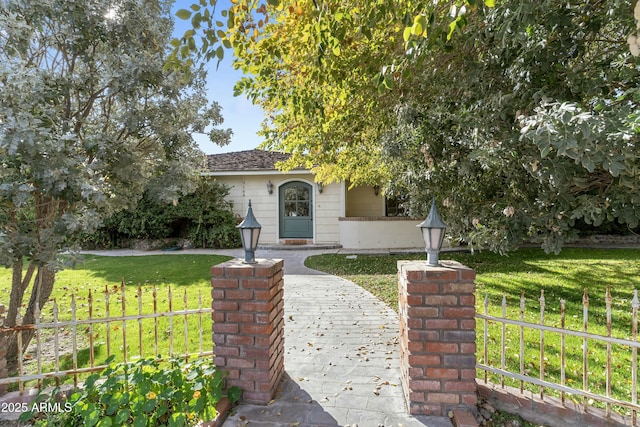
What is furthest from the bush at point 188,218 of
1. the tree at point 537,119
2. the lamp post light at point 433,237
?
the lamp post light at point 433,237

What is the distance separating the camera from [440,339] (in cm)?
238

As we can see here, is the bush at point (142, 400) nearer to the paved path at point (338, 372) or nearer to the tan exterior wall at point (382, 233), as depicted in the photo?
the paved path at point (338, 372)

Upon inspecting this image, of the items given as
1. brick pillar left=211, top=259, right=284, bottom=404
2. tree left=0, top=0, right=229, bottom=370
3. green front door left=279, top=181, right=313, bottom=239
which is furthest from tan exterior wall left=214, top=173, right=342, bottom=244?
brick pillar left=211, top=259, right=284, bottom=404

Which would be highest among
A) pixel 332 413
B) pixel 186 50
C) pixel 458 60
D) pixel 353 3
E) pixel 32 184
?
pixel 353 3

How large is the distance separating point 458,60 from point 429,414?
12.3 ft

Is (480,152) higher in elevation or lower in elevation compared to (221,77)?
lower

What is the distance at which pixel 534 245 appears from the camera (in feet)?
40.0

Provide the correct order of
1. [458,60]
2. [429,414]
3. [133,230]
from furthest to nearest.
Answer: [133,230] → [458,60] → [429,414]

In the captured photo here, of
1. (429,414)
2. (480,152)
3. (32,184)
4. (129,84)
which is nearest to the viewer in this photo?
(429,414)

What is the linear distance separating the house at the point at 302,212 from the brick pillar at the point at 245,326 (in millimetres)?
8975

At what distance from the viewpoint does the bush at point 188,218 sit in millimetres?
11641

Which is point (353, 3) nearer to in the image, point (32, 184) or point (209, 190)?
point (32, 184)

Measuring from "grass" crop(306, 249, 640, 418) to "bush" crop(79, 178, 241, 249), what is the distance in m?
3.96

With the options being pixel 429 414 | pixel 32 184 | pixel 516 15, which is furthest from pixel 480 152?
pixel 32 184
